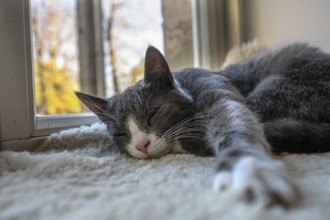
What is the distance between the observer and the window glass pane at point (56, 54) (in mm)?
1854

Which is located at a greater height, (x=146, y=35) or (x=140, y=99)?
(x=146, y=35)

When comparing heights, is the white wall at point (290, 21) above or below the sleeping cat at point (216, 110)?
above

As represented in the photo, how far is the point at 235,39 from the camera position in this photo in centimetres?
187

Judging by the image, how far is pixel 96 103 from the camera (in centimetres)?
107

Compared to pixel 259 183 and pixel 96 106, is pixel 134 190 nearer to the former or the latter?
pixel 259 183

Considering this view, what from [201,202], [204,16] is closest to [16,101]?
[201,202]

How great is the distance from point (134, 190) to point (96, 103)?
539mm

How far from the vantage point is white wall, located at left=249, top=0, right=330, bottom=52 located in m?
1.46

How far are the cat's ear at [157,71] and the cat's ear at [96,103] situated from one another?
179 millimetres

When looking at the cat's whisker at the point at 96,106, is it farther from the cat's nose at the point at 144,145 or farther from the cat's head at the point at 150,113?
the cat's nose at the point at 144,145

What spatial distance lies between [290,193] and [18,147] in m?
0.87

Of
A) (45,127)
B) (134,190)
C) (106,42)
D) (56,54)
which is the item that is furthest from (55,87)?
(134,190)

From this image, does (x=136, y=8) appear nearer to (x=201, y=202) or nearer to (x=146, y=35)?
(x=146, y=35)

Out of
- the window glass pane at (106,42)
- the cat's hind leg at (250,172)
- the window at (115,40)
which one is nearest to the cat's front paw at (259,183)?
the cat's hind leg at (250,172)
